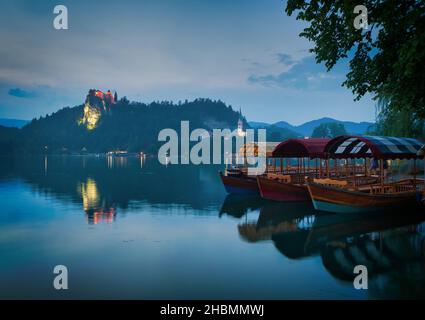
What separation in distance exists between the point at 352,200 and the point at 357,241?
16.0ft

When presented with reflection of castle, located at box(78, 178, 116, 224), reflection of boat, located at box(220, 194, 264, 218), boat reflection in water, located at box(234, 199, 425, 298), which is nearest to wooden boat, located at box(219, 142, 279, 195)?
reflection of boat, located at box(220, 194, 264, 218)

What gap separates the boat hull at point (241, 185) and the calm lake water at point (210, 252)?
621cm

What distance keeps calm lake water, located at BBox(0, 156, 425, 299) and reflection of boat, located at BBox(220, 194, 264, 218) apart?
0.39 m

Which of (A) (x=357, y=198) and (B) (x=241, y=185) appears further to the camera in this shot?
(B) (x=241, y=185)

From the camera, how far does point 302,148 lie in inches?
1188

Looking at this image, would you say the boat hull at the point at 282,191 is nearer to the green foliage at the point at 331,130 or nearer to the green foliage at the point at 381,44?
the green foliage at the point at 381,44

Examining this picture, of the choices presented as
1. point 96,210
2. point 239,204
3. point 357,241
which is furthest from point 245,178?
point 357,241

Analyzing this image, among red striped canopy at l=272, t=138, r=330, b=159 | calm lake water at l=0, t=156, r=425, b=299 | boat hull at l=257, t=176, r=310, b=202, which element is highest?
red striped canopy at l=272, t=138, r=330, b=159

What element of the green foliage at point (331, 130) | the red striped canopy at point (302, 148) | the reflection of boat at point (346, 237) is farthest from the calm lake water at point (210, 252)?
the green foliage at point (331, 130)

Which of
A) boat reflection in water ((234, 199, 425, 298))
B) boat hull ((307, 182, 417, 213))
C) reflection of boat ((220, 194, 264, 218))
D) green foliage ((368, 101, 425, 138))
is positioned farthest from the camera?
green foliage ((368, 101, 425, 138))

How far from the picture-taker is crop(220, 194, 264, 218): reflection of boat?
83.0ft

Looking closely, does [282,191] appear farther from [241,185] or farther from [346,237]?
[346,237]

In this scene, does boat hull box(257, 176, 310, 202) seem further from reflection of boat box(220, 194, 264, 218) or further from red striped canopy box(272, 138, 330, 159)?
red striped canopy box(272, 138, 330, 159)
